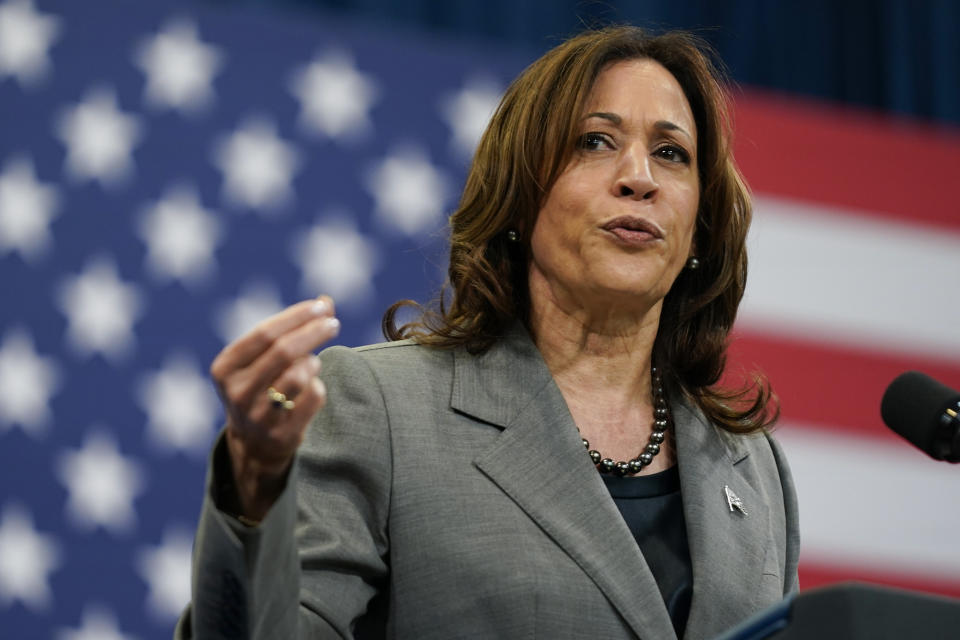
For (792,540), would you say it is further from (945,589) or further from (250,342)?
(945,589)

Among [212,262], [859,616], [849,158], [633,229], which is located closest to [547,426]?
[633,229]

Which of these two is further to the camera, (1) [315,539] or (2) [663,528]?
(2) [663,528]

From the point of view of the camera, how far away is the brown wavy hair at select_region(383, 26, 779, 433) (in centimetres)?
163

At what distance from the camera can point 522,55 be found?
10.2ft

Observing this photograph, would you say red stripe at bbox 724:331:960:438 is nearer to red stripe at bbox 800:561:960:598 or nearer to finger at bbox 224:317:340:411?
red stripe at bbox 800:561:960:598

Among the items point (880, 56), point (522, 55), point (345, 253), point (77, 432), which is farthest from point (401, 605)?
point (880, 56)

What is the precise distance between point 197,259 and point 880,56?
7.58 feet

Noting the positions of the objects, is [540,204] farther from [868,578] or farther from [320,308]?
[868,578]

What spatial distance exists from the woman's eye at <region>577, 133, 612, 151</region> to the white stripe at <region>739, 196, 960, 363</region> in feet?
5.34

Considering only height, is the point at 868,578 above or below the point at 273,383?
below

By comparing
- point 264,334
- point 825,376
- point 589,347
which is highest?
point 264,334

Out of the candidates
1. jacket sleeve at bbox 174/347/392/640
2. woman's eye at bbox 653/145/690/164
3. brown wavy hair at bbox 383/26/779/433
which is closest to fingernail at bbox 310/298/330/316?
jacket sleeve at bbox 174/347/392/640

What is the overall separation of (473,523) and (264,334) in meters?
0.51

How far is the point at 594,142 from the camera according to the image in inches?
64.9
